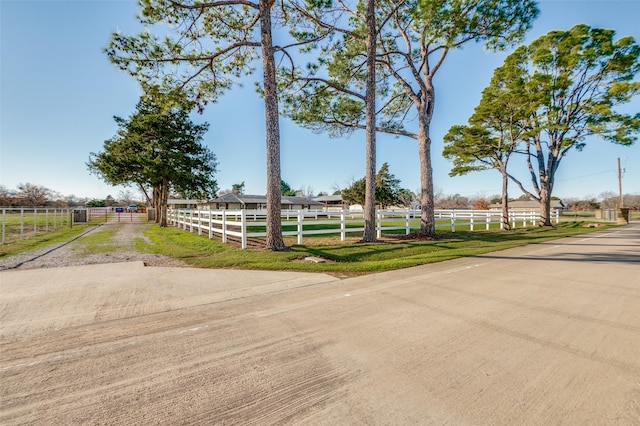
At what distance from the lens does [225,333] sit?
2.99 metres

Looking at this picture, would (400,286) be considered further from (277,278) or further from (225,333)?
(225,333)

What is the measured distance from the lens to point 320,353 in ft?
8.33

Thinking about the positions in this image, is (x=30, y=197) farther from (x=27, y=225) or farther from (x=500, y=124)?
(x=500, y=124)

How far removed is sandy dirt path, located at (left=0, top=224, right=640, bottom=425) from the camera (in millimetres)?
1809

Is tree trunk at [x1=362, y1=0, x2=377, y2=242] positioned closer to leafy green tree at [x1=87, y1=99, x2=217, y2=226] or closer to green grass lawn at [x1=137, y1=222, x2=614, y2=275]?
green grass lawn at [x1=137, y1=222, x2=614, y2=275]

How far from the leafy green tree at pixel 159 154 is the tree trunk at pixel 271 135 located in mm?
15056

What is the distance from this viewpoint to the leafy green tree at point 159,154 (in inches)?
806

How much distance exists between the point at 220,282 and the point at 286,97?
991 cm

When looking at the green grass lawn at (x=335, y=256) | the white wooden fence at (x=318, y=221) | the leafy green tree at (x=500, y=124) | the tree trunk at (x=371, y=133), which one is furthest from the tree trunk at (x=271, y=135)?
the leafy green tree at (x=500, y=124)

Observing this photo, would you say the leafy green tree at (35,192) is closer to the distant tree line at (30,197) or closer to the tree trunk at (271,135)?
the distant tree line at (30,197)

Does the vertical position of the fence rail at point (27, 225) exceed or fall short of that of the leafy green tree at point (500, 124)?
it falls short

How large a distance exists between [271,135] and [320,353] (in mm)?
7111

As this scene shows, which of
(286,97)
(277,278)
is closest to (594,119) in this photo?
(286,97)

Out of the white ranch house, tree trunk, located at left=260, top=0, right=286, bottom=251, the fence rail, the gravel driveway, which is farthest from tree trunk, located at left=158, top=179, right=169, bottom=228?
the white ranch house
